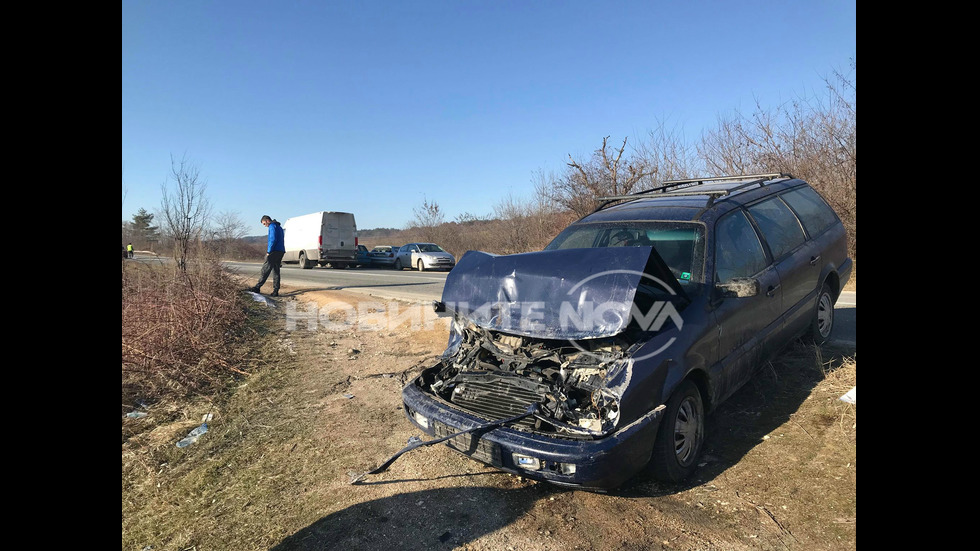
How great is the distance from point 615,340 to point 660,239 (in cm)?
122

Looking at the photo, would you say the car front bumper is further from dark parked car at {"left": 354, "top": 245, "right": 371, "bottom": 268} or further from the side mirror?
dark parked car at {"left": 354, "top": 245, "right": 371, "bottom": 268}

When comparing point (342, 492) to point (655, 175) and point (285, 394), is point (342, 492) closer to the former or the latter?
point (285, 394)

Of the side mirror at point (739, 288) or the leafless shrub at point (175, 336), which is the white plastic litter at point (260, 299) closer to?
the leafless shrub at point (175, 336)

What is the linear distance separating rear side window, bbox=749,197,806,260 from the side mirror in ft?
3.75

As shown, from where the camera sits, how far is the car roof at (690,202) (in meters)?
4.08

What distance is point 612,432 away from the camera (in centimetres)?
267

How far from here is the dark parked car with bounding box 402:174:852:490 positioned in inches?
108

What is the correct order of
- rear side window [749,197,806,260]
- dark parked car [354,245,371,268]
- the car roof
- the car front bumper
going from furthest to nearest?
dark parked car [354,245,371,268] → rear side window [749,197,806,260] → the car roof → the car front bumper

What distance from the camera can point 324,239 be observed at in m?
24.5

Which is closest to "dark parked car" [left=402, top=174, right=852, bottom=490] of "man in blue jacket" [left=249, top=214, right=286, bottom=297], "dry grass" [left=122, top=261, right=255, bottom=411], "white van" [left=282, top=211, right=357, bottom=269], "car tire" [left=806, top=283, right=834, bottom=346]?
"car tire" [left=806, top=283, right=834, bottom=346]

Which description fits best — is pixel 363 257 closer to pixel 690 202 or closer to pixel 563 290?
pixel 690 202

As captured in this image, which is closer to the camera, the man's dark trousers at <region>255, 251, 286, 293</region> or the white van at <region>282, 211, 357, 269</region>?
the man's dark trousers at <region>255, 251, 286, 293</region>
